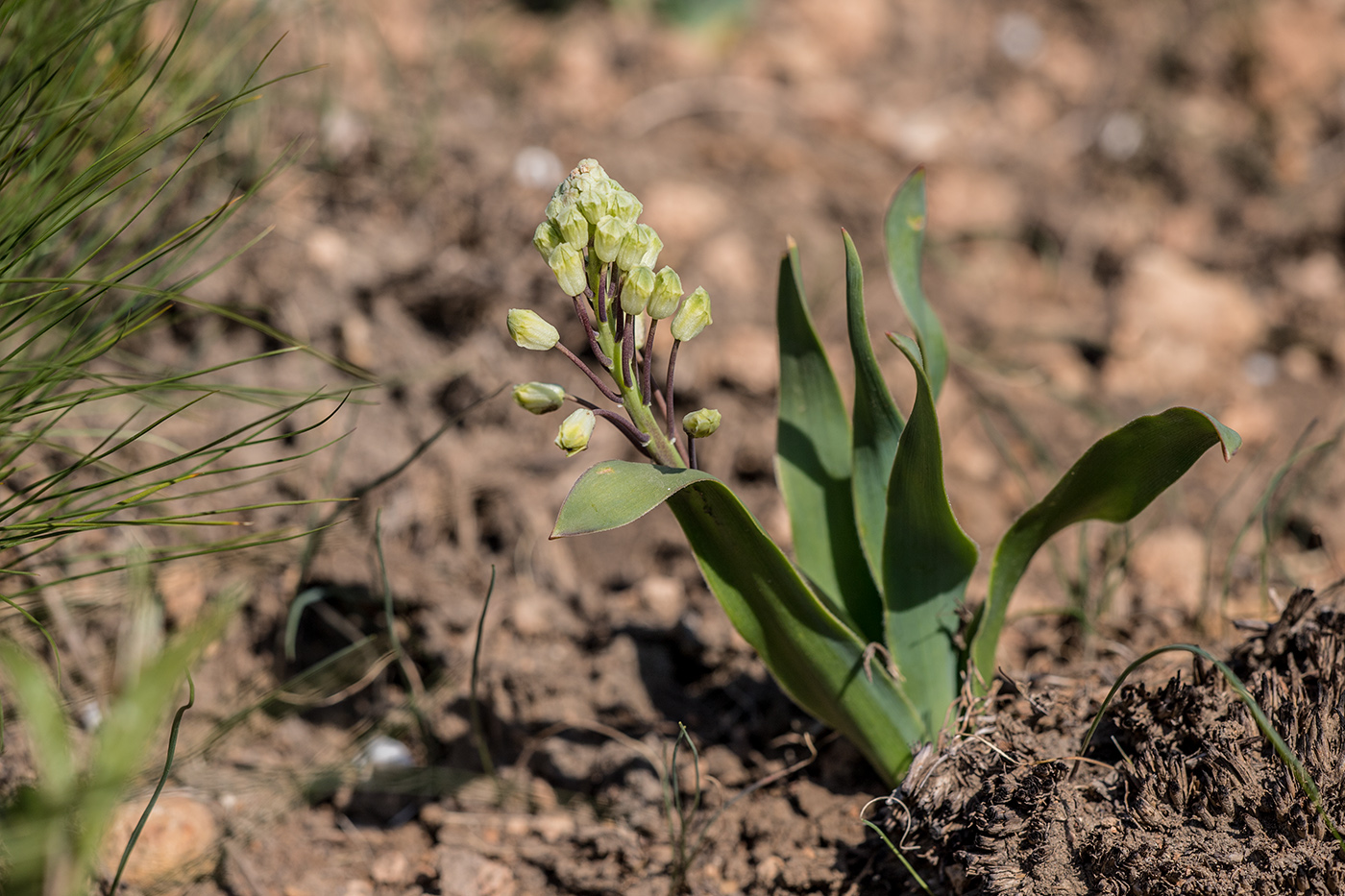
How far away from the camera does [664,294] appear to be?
46.6 inches

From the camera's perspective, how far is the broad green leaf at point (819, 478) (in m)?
1.48

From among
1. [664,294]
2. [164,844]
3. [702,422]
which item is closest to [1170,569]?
[702,422]

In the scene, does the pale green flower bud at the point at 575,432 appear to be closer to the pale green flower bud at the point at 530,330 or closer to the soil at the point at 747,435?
the pale green flower bud at the point at 530,330

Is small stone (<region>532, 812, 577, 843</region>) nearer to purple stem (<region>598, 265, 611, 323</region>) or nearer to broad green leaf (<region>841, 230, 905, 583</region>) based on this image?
broad green leaf (<region>841, 230, 905, 583</region>)

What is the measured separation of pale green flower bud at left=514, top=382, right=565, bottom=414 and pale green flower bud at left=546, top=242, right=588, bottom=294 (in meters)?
0.13

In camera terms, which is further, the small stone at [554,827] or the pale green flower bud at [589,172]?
the small stone at [554,827]

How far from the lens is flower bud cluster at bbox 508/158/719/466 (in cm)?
115

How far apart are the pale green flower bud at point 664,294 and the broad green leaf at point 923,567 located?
29 cm

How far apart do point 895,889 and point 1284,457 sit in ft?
6.00

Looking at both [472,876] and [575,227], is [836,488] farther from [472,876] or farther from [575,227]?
[472,876]

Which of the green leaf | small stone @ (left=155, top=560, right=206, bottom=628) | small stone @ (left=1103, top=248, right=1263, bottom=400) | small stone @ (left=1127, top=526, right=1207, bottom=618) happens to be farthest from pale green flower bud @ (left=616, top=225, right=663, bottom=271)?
small stone @ (left=1103, top=248, right=1263, bottom=400)

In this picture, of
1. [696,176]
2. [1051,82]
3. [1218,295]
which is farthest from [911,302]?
[1051,82]

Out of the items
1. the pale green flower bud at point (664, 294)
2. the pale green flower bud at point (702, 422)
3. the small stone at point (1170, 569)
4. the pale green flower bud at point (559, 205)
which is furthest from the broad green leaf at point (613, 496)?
the small stone at point (1170, 569)

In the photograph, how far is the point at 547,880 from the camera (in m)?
1.57
